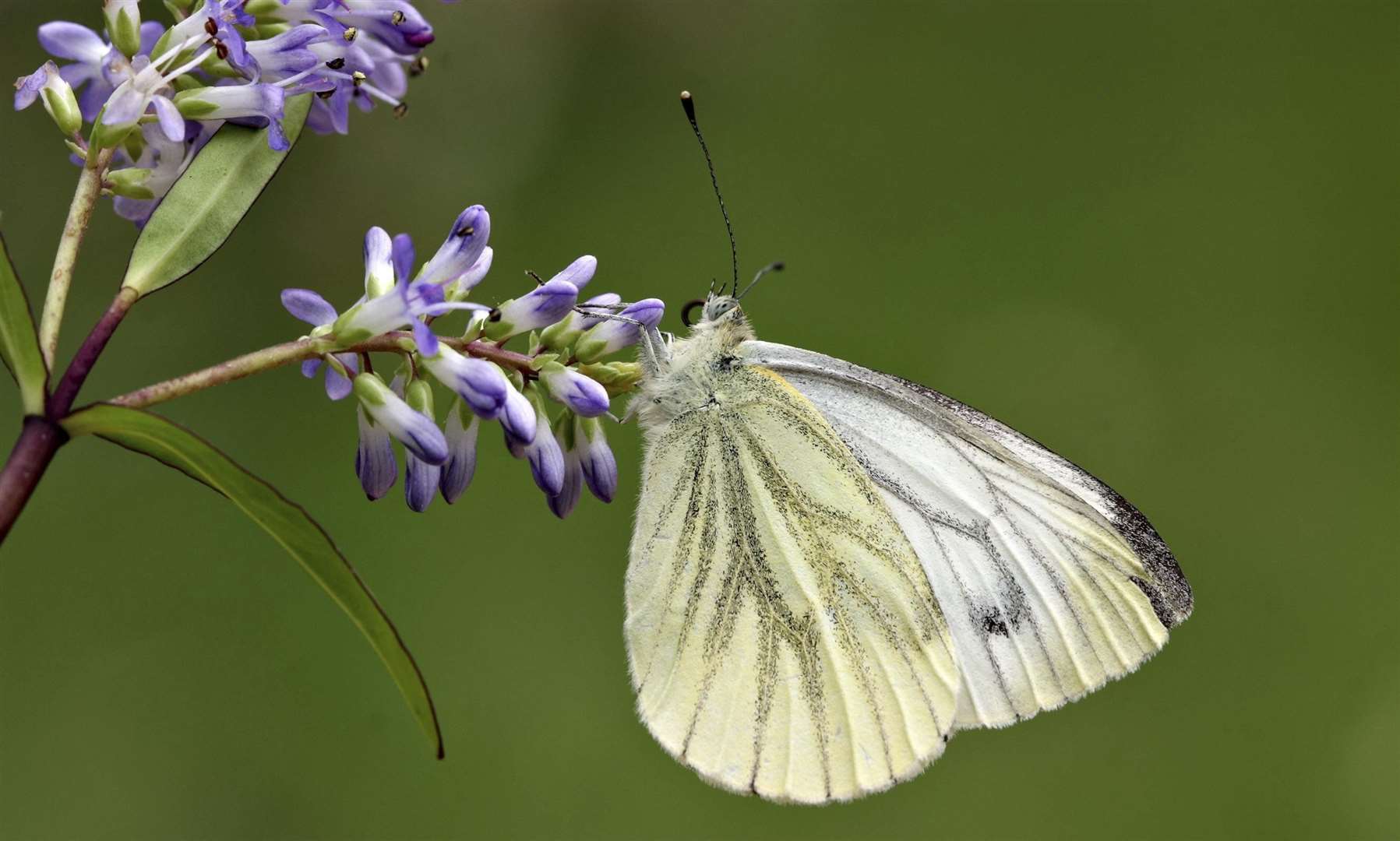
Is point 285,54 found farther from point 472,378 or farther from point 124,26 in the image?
point 472,378

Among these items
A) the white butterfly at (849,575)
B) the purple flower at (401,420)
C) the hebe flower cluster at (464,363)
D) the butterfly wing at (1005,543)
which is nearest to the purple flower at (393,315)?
the hebe flower cluster at (464,363)

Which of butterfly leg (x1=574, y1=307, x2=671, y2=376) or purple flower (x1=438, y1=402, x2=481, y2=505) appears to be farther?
butterfly leg (x1=574, y1=307, x2=671, y2=376)

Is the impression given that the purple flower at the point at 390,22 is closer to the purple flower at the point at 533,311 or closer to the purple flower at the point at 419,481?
the purple flower at the point at 533,311

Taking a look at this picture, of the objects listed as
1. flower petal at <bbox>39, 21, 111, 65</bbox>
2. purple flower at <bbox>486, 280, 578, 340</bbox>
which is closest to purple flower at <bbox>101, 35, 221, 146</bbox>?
flower petal at <bbox>39, 21, 111, 65</bbox>

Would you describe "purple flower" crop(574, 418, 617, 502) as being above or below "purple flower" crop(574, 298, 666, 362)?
below

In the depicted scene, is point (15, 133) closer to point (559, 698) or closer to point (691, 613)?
point (559, 698)

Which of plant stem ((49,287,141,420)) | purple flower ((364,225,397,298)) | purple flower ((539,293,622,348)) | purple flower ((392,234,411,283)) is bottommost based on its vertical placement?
plant stem ((49,287,141,420))

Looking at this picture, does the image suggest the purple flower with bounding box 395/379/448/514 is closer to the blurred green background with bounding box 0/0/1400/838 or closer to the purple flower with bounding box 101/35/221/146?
the purple flower with bounding box 101/35/221/146
